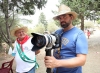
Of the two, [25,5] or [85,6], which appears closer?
[25,5]

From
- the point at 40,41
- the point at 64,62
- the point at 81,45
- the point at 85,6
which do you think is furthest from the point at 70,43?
the point at 85,6

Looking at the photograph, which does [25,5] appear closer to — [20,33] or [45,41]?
[20,33]

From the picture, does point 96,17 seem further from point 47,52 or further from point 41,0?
point 47,52

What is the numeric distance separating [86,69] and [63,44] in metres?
4.80

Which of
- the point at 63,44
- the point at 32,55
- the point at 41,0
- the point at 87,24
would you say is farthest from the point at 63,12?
the point at 87,24

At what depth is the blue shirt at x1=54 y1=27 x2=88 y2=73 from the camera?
151 centimetres

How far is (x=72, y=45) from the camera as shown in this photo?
1612mm

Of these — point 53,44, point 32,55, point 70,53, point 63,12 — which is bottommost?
point 32,55

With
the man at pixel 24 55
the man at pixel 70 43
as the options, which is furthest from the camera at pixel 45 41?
the man at pixel 24 55

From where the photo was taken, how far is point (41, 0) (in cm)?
730

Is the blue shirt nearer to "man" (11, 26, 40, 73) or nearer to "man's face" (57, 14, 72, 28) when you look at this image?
"man's face" (57, 14, 72, 28)

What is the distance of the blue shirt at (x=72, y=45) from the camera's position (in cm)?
151

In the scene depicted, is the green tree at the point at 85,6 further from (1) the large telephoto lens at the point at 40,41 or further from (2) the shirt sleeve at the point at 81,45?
(1) the large telephoto lens at the point at 40,41

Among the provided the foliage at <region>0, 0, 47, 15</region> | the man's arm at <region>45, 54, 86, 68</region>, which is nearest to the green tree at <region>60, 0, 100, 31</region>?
the foliage at <region>0, 0, 47, 15</region>
